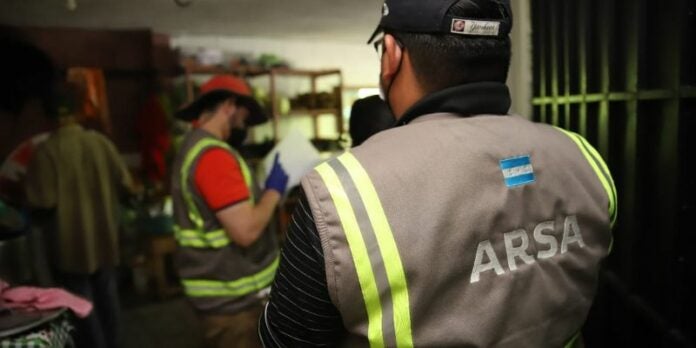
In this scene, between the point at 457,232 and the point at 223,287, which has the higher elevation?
the point at 457,232

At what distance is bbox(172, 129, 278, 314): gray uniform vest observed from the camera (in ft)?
5.19

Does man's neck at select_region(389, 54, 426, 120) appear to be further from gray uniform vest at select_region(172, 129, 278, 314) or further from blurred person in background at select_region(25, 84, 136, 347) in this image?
blurred person in background at select_region(25, 84, 136, 347)

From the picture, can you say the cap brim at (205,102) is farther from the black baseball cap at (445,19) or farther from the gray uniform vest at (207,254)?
the black baseball cap at (445,19)

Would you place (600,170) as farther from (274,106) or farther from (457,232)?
(274,106)

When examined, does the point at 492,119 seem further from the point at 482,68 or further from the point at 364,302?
the point at 364,302

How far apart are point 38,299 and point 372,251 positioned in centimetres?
126

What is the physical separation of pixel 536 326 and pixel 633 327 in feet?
2.49

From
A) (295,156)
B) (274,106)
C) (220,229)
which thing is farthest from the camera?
(274,106)

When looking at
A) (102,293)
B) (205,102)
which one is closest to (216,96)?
(205,102)

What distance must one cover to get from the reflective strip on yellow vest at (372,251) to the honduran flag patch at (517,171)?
19 centimetres

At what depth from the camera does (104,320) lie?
8.87 ft

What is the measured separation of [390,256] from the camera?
0.59 m

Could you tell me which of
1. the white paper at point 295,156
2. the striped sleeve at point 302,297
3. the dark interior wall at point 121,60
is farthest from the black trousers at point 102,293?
the striped sleeve at point 302,297

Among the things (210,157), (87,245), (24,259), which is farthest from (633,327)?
(87,245)
